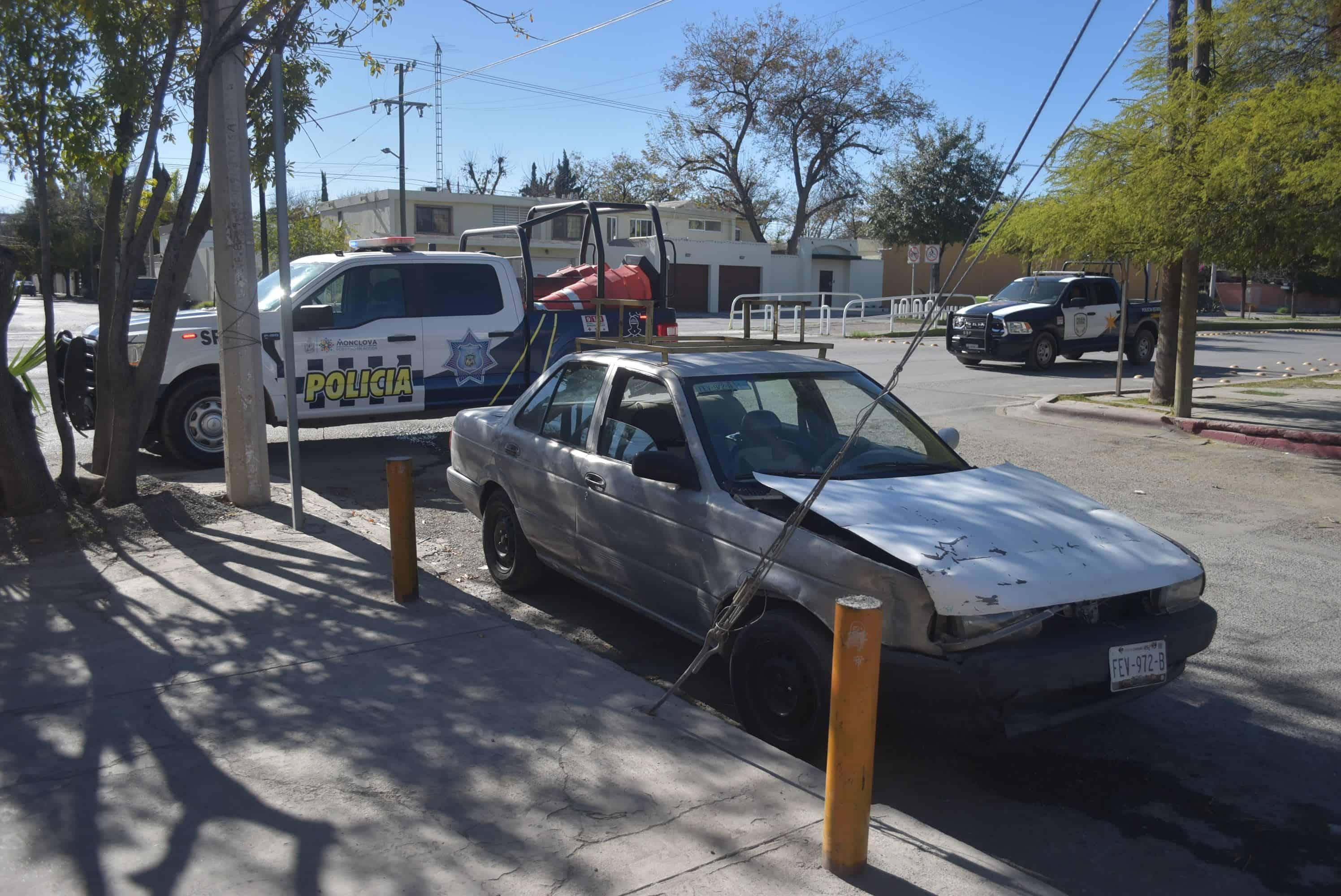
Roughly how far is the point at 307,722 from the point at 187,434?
6541mm

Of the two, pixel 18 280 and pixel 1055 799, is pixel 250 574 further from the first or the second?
pixel 1055 799

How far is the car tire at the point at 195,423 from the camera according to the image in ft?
33.0

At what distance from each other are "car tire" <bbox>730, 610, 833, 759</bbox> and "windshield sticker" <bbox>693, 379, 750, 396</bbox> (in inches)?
52.6

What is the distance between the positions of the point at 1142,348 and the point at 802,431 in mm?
18773

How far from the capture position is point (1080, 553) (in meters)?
4.23

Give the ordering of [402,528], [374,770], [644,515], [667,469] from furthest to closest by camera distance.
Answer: [402,528]
[644,515]
[667,469]
[374,770]

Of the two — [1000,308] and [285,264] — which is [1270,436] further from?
[285,264]

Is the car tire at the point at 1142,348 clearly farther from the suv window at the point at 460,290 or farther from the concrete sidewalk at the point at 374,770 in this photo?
the concrete sidewalk at the point at 374,770

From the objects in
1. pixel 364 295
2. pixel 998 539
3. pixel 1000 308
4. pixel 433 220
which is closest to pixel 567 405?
pixel 998 539

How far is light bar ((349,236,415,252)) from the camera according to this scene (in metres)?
11.9

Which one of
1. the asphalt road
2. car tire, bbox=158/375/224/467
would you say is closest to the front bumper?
the asphalt road

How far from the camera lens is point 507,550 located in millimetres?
6570

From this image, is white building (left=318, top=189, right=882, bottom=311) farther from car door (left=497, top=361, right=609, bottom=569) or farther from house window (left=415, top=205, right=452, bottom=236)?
car door (left=497, top=361, right=609, bottom=569)

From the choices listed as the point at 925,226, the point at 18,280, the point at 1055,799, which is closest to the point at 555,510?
the point at 1055,799
